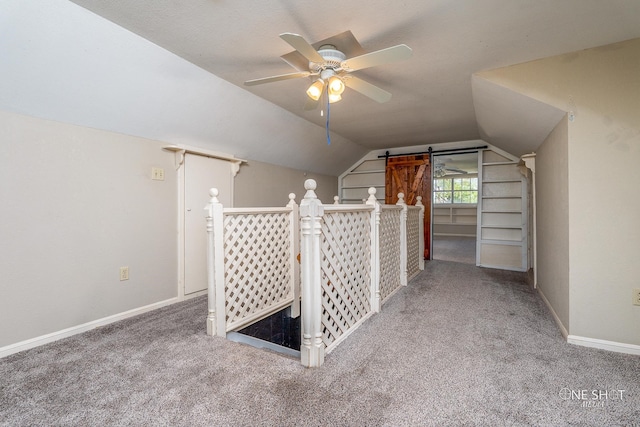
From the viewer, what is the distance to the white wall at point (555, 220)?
2.38 metres

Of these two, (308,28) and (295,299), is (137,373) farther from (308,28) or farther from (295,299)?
(308,28)

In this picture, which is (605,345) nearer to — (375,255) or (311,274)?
(375,255)

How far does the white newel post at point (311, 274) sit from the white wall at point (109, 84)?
5.75ft

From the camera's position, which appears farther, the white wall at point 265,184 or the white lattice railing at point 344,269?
the white wall at point 265,184

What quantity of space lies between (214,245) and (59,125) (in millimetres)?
1606

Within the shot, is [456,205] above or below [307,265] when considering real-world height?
above

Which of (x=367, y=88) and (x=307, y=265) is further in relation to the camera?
(x=367, y=88)

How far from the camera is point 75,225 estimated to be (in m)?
2.50

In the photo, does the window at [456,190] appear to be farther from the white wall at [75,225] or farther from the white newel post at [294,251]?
the white wall at [75,225]

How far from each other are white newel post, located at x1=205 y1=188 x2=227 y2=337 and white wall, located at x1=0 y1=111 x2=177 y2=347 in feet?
3.43

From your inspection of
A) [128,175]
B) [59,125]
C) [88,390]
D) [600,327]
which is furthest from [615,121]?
[59,125]

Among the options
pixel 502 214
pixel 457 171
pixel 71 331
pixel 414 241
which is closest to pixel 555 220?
pixel 414 241

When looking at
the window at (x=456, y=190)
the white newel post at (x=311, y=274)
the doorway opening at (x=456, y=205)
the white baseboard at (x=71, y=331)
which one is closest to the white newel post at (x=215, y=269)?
the white newel post at (x=311, y=274)

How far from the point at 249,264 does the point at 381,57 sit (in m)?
2.04
